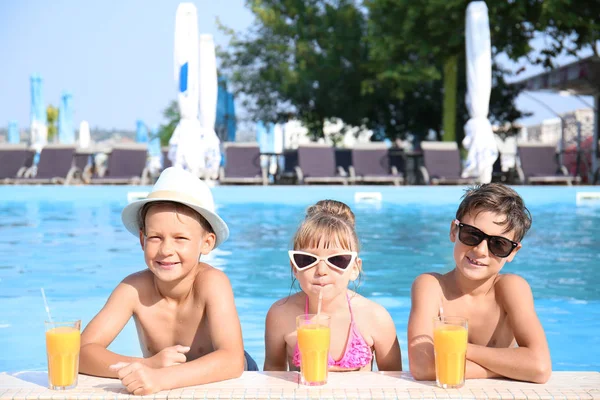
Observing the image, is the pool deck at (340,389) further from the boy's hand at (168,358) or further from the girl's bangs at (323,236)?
the girl's bangs at (323,236)

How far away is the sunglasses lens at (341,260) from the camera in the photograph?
215 centimetres

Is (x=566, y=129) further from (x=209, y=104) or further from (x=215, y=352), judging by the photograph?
(x=215, y=352)

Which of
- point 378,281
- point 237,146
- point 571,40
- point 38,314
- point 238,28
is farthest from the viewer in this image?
point 238,28

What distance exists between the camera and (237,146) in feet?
47.4

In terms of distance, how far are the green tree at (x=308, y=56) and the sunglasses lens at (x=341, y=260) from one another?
1537 centimetres

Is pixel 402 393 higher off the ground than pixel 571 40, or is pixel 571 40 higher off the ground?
pixel 571 40

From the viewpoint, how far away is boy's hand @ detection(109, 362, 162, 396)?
1.78 m

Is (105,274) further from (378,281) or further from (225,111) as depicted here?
(225,111)

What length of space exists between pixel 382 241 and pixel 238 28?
533 inches

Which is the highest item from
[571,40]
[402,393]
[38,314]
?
[571,40]

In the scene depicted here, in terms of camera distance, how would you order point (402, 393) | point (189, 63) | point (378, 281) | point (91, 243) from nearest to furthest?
point (402, 393), point (378, 281), point (91, 243), point (189, 63)

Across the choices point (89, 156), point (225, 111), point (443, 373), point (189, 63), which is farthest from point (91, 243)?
point (225, 111)

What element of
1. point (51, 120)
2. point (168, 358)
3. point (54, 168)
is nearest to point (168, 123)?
point (51, 120)

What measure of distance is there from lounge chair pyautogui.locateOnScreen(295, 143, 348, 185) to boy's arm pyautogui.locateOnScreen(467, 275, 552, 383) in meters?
11.1
